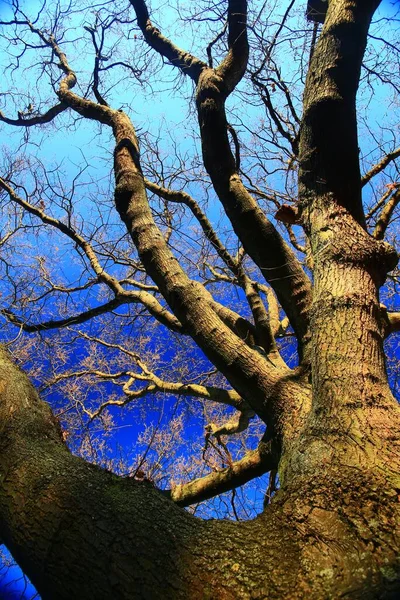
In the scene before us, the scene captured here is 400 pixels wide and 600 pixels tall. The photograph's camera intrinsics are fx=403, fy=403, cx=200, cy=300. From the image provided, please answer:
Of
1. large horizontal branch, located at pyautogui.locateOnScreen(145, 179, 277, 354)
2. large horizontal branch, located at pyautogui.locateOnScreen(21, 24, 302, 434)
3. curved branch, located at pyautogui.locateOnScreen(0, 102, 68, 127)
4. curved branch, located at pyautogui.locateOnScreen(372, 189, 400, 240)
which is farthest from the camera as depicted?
curved branch, located at pyautogui.locateOnScreen(0, 102, 68, 127)

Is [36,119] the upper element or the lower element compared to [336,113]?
upper

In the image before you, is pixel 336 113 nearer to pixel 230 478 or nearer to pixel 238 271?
pixel 238 271

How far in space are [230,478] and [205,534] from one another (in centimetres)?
160

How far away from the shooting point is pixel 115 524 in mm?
1170

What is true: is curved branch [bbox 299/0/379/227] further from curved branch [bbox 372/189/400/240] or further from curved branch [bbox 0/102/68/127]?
curved branch [bbox 0/102/68/127]

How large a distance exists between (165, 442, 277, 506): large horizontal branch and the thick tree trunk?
1.05 m

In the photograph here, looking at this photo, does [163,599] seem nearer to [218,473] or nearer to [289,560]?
[289,560]

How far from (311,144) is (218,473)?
2.22m

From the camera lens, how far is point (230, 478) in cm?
271

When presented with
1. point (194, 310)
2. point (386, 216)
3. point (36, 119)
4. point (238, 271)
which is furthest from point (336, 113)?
point (36, 119)

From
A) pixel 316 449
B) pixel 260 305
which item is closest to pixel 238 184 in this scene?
pixel 260 305

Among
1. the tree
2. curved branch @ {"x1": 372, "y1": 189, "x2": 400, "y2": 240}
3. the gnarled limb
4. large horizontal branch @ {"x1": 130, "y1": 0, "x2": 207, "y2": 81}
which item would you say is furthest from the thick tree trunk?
large horizontal branch @ {"x1": 130, "y1": 0, "x2": 207, "y2": 81}

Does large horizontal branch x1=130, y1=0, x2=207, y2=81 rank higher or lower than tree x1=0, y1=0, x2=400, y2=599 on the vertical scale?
higher

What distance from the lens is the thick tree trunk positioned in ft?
3.36
